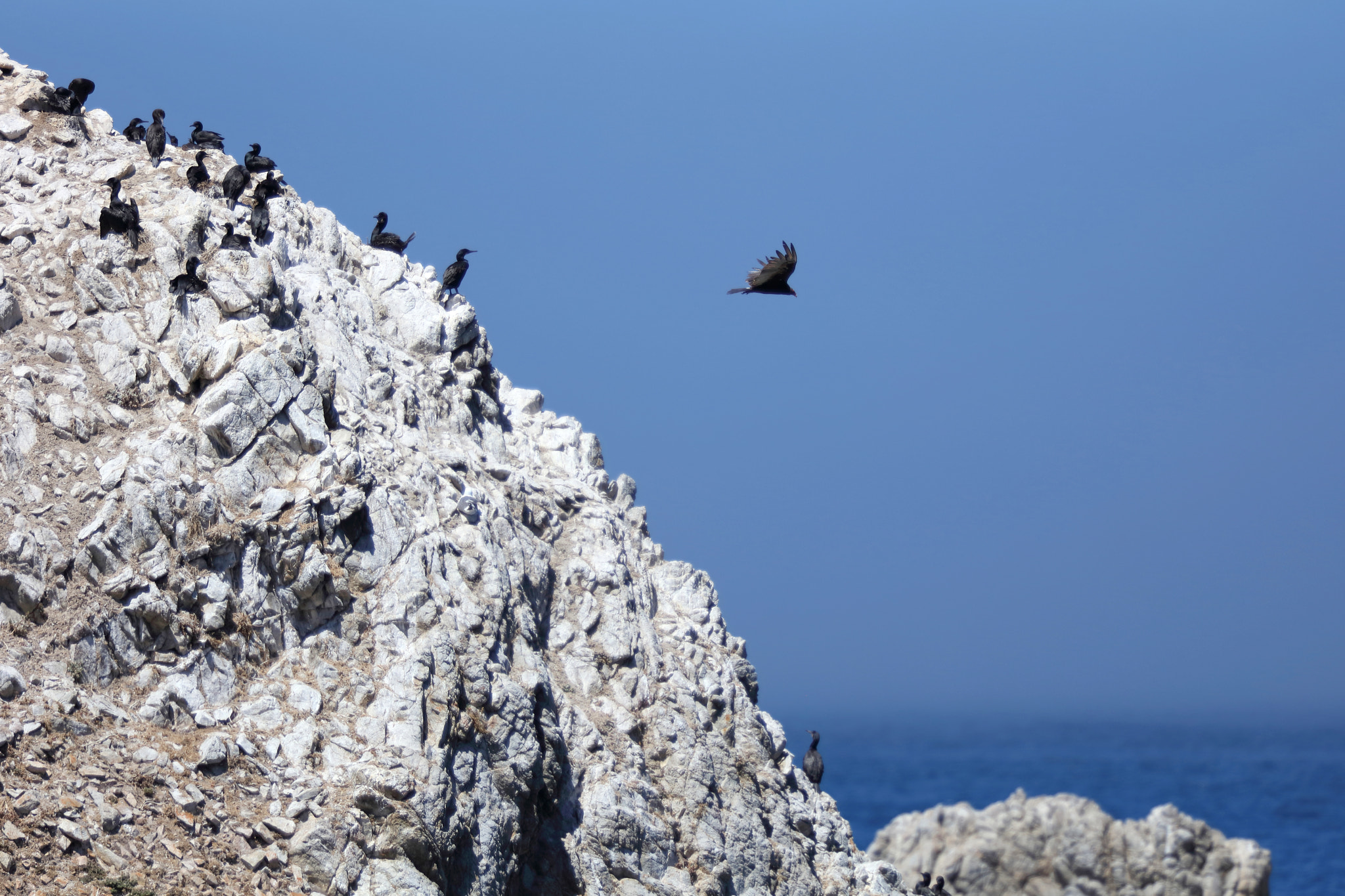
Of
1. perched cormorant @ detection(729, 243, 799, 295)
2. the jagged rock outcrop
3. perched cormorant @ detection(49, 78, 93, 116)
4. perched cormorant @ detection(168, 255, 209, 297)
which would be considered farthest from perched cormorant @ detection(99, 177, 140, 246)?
the jagged rock outcrop

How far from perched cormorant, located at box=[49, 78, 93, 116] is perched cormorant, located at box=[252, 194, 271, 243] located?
4.17 m

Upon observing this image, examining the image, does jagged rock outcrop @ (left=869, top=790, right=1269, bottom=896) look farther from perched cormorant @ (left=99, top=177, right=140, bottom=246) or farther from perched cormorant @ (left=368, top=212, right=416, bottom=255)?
perched cormorant @ (left=99, top=177, right=140, bottom=246)

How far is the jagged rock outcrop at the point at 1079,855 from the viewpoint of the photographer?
43969 mm

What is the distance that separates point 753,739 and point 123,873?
41.7 feet

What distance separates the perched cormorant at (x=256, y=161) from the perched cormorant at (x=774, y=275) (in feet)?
38.4

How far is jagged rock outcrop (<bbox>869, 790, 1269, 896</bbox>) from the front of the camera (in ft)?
144

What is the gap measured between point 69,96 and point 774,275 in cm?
1541

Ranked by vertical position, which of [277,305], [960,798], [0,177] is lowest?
[960,798]

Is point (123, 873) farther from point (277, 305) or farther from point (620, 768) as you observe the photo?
point (277, 305)

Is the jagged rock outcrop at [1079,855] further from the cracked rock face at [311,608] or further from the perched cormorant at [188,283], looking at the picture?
the perched cormorant at [188,283]

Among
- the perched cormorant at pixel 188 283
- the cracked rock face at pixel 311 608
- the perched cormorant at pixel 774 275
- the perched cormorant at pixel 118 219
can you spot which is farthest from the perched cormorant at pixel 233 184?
the perched cormorant at pixel 774 275

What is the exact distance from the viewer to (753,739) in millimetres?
25094

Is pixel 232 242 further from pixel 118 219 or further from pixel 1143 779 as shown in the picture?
pixel 1143 779

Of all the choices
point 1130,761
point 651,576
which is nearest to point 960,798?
point 1130,761
